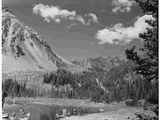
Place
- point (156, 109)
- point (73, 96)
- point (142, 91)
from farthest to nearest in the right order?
1. point (73, 96)
2. point (142, 91)
3. point (156, 109)

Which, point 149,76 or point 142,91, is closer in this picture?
point 149,76

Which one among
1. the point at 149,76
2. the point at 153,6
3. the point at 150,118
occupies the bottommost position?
the point at 150,118

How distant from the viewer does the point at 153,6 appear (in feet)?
27.9

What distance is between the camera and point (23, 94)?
17612cm

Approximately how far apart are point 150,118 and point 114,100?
151910mm

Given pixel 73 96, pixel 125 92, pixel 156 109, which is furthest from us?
pixel 73 96

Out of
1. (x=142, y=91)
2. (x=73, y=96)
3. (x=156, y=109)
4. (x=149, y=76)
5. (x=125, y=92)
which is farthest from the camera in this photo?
(x=73, y=96)

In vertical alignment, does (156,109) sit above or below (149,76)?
below

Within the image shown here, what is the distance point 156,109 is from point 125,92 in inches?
6487

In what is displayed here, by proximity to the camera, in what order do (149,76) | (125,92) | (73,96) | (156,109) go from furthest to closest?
(73,96) < (125,92) < (149,76) < (156,109)

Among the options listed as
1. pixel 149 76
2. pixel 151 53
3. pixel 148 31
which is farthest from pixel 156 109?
pixel 148 31

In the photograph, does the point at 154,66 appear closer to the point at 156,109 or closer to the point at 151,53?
the point at 151,53

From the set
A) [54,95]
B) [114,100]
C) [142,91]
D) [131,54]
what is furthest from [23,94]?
[131,54]

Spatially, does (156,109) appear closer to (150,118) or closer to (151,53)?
(150,118)
